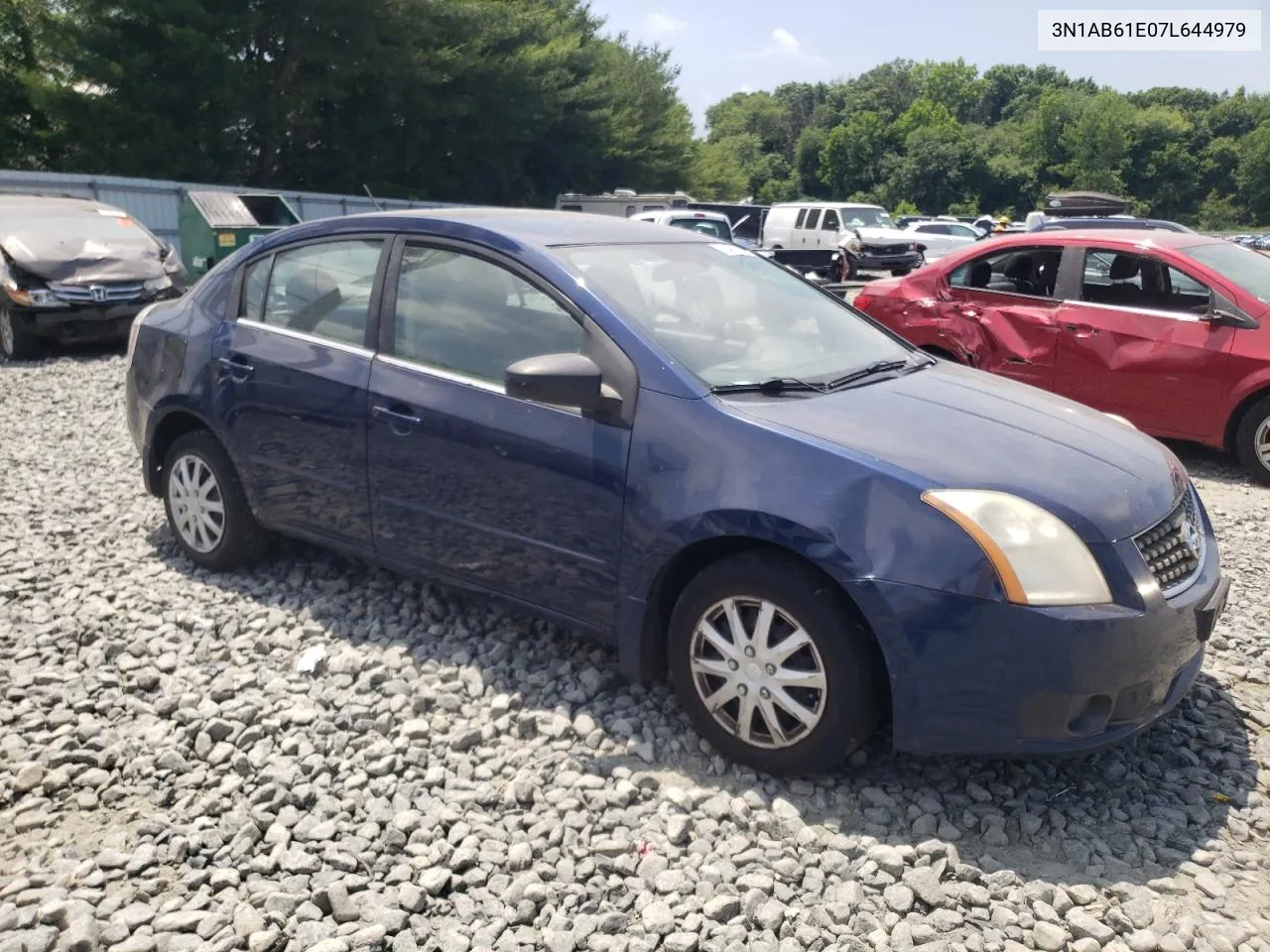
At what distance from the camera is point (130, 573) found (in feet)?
16.5

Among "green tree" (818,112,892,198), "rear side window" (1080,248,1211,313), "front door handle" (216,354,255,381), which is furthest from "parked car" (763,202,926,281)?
"green tree" (818,112,892,198)

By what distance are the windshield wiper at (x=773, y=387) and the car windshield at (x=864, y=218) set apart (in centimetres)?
2175

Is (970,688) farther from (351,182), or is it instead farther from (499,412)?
(351,182)

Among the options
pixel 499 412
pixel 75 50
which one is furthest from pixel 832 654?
pixel 75 50

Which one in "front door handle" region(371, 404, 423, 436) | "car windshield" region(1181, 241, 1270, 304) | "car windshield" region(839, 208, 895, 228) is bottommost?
"front door handle" region(371, 404, 423, 436)

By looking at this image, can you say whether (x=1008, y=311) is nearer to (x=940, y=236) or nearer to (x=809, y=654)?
(x=809, y=654)

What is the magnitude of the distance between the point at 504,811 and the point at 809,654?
1008mm

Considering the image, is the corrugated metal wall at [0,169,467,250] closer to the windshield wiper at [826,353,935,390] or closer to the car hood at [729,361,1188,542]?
the windshield wiper at [826,353,935,390]

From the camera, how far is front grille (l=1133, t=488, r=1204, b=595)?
10.5ft

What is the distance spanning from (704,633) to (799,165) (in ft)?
451

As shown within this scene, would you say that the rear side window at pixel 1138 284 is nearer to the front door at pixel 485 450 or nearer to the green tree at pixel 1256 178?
the front door at pixel 485 450

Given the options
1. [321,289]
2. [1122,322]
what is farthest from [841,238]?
[321,289]

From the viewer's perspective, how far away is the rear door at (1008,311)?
786 centimetres

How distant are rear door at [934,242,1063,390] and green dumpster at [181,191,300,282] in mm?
9517
